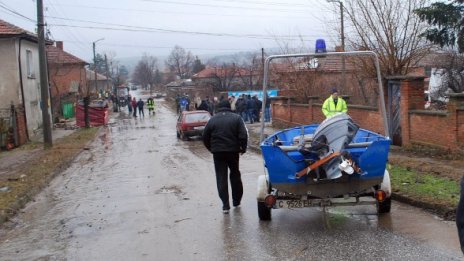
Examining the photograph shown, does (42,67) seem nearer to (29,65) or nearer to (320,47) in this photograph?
(29,65)

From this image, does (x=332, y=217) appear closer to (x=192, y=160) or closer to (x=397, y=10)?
(x=192, y=160)

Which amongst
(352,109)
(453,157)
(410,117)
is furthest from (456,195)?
(352,109)

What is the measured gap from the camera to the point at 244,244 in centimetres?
684

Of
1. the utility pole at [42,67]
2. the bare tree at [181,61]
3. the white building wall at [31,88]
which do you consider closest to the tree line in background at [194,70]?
the bare tree at [181,61]

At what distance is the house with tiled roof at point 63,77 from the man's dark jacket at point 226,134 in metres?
35.6

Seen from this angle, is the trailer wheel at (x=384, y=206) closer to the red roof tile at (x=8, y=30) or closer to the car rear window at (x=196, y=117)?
the car rear window at (x=196, y=117)

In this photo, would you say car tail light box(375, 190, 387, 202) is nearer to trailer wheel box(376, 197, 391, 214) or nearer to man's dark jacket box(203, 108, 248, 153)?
trailer wheel box(376, 197, 391, 214)

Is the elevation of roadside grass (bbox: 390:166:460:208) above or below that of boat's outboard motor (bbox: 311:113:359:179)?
below

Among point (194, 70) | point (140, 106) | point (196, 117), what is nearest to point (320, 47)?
point (196, 117)

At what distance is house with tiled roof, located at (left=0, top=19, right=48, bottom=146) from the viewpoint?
987 inches

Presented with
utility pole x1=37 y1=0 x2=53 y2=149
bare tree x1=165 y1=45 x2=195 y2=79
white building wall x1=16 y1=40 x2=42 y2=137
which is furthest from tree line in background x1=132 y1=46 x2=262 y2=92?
utility pole x1=37 y1=0 x2=53 y2=149

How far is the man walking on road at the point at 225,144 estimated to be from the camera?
8.86 metres

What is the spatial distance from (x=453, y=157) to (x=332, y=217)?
6.23 m

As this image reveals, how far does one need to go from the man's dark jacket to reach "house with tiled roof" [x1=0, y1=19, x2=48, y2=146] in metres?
17.3
